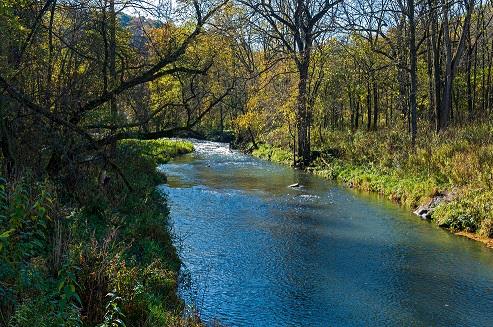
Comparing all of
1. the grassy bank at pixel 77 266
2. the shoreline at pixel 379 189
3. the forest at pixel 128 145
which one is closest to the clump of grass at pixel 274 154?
the shoreline at pixel 379 189

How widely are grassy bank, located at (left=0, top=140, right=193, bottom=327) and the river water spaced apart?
1041mm

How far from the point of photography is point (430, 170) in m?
21.0

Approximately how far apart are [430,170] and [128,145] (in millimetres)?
12698

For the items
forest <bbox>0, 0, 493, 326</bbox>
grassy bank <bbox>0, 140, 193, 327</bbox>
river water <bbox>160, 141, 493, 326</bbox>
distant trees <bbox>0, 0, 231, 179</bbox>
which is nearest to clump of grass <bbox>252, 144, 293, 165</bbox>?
forest <bbox>0, 0, 493, 326</bbox>

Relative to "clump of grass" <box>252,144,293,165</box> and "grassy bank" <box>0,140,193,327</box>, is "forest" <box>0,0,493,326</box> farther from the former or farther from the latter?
"clump of grass" <box>252,144,293,165</box>

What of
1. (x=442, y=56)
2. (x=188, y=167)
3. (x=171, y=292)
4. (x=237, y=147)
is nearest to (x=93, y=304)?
(x=171, y=292)

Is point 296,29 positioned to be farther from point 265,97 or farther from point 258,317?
point 258,317

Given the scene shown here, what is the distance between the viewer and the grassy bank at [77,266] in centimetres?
478

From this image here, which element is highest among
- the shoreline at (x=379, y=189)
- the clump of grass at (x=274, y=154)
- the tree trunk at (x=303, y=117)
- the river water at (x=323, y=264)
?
the tree trunk at (x=303, y=117)

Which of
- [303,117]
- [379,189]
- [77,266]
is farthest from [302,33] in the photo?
[77,266]

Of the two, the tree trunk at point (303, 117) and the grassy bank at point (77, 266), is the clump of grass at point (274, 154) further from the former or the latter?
the grassy bank at point (77, 266)

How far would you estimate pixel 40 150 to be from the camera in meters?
11.6

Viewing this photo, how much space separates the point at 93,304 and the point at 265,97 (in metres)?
30.2

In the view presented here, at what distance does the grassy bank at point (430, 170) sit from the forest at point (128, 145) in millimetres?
68
